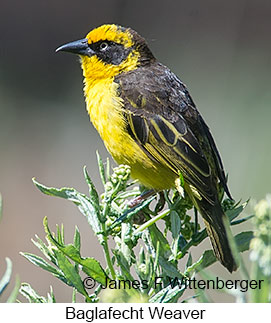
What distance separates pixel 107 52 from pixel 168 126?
23.3 inches

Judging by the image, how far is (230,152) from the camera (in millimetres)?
4859

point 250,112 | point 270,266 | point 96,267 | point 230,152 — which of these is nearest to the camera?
point 270,266

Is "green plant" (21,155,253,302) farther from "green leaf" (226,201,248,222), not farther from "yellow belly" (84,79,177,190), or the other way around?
"yellow belly" (84,79,177,190)

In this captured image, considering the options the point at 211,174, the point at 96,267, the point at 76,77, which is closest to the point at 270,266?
the point at 96,267

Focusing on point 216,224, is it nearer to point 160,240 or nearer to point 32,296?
point 160,240

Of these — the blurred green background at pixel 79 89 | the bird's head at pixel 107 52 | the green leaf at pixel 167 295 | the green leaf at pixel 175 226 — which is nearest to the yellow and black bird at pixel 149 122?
the bird's head at pixel 107 52

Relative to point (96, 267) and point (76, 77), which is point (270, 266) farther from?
point (76, 77)

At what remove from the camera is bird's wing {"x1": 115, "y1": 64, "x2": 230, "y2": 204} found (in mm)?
2348

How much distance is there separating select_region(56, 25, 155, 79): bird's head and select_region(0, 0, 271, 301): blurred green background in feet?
5.01

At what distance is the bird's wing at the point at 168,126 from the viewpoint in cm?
235

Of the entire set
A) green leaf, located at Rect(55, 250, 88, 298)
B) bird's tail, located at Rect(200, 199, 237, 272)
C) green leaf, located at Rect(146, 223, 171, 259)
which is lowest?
green leaf, located at Rect(55, 250, 88, 298)

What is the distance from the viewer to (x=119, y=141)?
8.32ft

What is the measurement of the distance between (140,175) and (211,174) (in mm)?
282

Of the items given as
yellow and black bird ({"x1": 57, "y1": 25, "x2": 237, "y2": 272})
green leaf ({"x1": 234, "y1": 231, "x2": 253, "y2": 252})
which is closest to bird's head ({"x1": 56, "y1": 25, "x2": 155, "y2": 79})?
yellow and black bird ({"x1": 57, "y1": 25, "x2": 237, "y2": 272})
